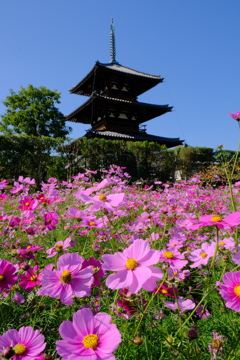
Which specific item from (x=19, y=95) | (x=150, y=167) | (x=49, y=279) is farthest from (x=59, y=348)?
(x=19, y=95)

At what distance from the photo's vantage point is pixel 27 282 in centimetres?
86

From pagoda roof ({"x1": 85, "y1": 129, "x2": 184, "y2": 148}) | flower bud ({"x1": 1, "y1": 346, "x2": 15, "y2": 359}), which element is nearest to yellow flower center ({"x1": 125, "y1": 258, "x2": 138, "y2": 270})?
flower bud ({"x1": 1, "y1": 346, "x2": 15, "y2": 359})

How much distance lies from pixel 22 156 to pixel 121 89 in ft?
27.6

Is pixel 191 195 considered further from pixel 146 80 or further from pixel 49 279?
pixel 146 80

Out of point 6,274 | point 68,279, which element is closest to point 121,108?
point 6,274

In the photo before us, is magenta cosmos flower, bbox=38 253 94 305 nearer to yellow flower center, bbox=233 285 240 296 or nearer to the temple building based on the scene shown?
yellow flower center, bbox=233 285 240 296

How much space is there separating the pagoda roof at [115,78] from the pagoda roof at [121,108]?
158 cm

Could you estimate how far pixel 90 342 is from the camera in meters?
0.42

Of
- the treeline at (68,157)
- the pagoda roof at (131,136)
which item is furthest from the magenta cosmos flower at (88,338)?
the pagoda roof at (131,136)

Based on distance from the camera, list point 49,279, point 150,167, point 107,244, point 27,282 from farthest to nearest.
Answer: point 150,167, point 107,244, point 27,282, point 49,279

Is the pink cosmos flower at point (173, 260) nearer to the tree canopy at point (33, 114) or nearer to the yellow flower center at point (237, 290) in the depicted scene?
the yellow flower center at point (237, 290)

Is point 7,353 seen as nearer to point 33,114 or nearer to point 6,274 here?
point 6,274

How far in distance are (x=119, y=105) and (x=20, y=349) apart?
15.3 m

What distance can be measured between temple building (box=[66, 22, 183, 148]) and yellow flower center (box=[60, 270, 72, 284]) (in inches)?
526
